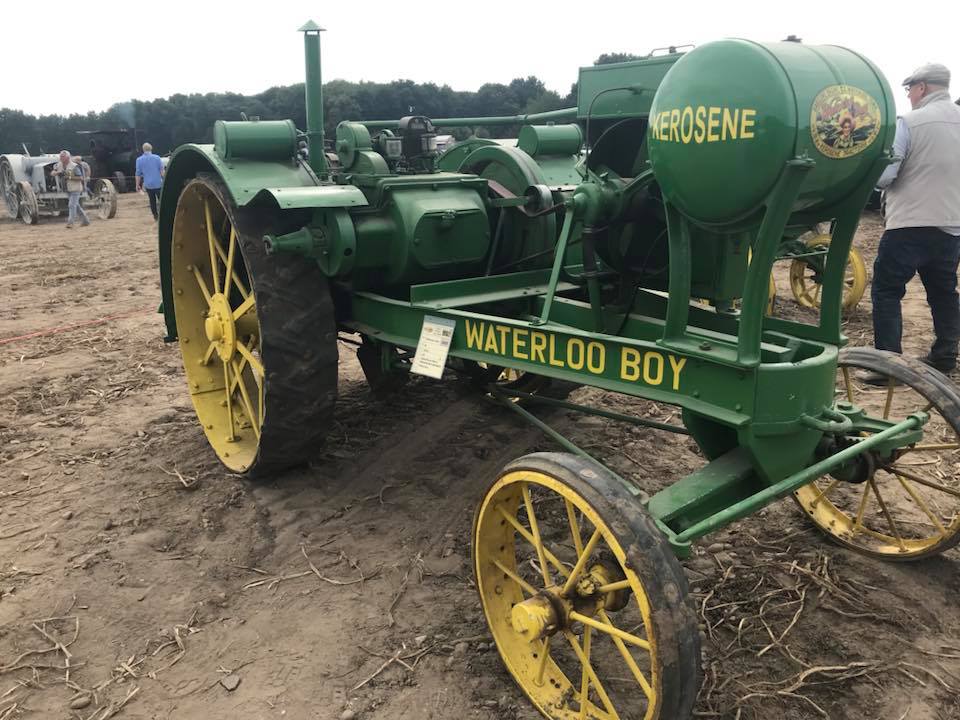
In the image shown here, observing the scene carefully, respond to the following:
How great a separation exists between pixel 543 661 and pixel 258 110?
25706 millimetres

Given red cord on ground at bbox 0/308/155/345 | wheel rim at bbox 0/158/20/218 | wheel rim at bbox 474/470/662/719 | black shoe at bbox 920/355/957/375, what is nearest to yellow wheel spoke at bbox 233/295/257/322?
wheel rim at bbox 474/470/662/719

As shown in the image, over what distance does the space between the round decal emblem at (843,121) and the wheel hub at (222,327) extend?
269 centimetres

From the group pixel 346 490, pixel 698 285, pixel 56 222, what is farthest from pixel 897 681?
pixel 56 222

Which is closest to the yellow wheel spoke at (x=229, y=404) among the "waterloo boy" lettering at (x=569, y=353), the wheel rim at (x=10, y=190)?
the "waterloo boy" lettering at (x=569, y=353)

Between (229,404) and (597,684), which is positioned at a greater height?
(229,404)

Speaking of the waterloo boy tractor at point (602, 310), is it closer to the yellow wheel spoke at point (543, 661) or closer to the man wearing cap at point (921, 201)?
the yellow wheel spoke at point (543, 661)

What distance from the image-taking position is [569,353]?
2.72 metres

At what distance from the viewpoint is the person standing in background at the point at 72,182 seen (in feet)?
52.1

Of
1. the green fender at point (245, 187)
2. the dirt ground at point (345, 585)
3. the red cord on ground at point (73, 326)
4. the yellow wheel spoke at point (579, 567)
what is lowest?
the dirt ground at point (345, 585)

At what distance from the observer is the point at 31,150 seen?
31.5 m

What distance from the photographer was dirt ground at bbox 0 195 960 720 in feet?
8.41

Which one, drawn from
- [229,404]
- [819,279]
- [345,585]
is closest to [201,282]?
[229,404]

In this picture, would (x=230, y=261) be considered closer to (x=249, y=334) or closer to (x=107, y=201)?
(x=249, y=334)

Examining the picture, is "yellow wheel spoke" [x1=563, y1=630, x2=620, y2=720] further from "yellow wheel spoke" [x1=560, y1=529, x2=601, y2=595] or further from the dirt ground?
the dirt ground
